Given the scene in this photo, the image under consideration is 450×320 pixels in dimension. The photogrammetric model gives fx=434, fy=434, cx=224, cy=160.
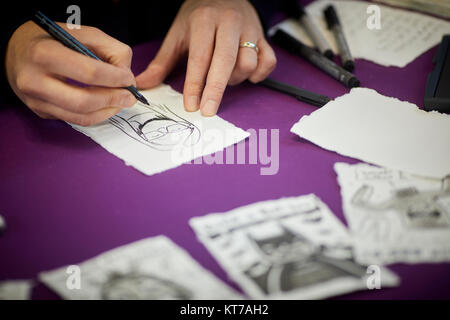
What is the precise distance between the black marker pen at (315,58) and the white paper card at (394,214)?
0.26m

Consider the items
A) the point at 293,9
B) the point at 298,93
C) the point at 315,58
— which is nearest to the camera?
the point at 298,93

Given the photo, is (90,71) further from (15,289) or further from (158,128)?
(15,289)

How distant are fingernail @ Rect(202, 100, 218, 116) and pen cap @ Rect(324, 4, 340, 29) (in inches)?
18.2

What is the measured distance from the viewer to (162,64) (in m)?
0.87

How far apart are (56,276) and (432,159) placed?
1.75ft

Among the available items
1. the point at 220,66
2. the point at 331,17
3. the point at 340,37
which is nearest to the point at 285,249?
the point at 220,66

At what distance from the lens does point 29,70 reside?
63 cm

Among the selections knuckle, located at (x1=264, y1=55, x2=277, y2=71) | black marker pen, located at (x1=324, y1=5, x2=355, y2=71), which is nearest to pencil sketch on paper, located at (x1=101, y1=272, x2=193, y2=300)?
knuckle, located at (x1=264, y1=55, x2=277, y2=71)

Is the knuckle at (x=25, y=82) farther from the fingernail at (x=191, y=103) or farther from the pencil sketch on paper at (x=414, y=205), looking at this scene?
the pencil sketch on paper at (x=414, y=205)

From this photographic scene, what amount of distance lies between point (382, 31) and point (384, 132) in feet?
1.56

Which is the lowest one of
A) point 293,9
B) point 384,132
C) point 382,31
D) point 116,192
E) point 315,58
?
point 116,192
